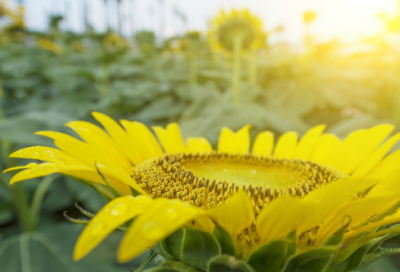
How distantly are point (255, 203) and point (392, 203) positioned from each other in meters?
0.24

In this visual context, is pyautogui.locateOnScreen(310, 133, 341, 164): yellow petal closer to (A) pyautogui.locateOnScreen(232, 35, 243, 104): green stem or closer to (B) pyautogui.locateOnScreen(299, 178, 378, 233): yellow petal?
(B) pyautogui.locateOnScreen(299, 178, 378, 233): yellow petal

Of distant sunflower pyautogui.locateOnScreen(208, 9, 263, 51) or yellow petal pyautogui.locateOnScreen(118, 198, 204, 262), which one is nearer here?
yellow petal pyautogui.locateOnScreen(118, 198, 204, 262)

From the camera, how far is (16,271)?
123cm

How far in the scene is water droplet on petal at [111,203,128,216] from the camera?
418mm

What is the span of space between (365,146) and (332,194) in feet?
1.52

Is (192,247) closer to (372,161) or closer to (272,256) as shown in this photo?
(272,256)

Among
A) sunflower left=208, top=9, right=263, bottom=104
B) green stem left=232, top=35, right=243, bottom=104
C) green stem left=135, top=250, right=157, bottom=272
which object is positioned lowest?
green stem left=135, top=250, right=157, bottom=272

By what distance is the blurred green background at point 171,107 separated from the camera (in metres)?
1.35

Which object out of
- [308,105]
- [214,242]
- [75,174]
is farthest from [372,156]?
[308,105]

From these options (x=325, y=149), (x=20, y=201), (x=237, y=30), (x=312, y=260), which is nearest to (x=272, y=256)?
(x=312, y=260)

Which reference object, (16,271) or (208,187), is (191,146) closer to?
(208,187)

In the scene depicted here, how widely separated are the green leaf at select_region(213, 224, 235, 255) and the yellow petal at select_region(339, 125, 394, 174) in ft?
1.62

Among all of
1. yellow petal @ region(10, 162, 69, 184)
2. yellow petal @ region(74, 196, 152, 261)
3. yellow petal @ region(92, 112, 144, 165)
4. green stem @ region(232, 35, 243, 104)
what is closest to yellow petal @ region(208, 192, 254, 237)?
yellow petal @ region(74, 196, 152, 261)

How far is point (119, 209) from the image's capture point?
427mm
